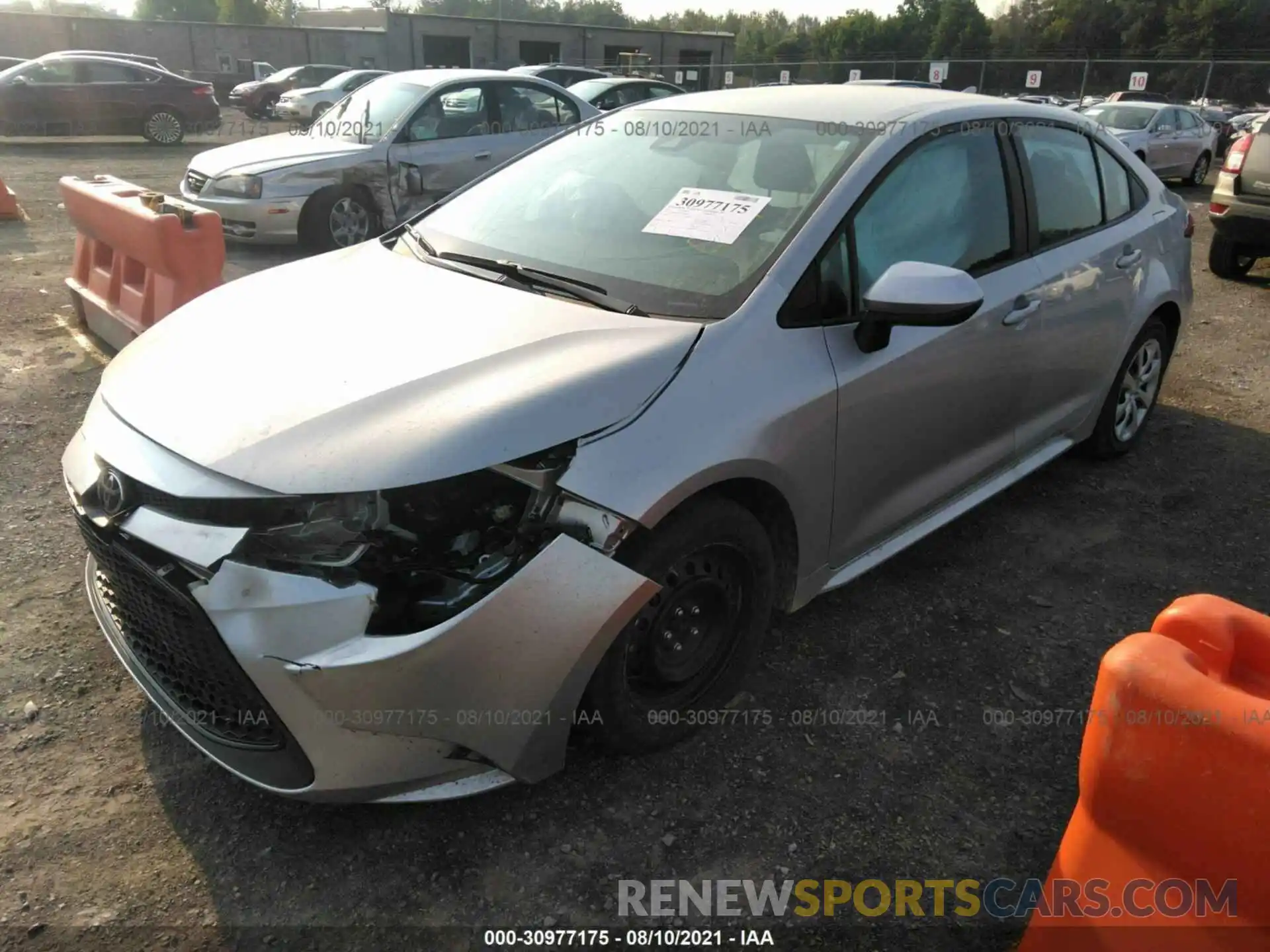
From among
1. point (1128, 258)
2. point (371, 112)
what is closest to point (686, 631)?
point (1128, 258)

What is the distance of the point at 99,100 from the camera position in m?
18.1

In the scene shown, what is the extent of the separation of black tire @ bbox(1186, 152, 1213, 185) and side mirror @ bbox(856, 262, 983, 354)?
55.6ft

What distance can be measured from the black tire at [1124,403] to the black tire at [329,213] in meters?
6.29

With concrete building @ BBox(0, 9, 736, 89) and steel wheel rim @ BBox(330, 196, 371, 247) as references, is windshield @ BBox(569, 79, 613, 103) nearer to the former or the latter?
steel wheel rim @ BBox(330, 196, 371, 247)

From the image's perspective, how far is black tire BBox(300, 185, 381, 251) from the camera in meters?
8.27

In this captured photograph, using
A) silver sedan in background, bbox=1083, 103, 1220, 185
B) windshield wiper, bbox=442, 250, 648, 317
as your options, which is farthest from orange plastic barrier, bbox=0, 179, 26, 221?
silver sedan in background, bbox=1083, 103, 1220, 185

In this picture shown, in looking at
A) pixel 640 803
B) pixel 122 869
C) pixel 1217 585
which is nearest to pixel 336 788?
pixel 122 869

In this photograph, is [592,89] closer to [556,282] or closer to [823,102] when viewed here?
[823,102]

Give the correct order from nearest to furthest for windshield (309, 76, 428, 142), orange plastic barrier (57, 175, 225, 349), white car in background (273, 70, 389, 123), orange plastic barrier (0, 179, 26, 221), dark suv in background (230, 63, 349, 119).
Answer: orange plastic barrier (57, 175, 225, 349) < windshield (309, 76, 428, 142) < orange plastic barrier (0, 179, 26, 221) < white car in background (273, 70, 389, 123) < dark suv in background (230, 63, 349, 119)

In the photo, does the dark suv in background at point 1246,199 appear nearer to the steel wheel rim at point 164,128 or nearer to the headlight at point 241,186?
the headlight at point 241,186

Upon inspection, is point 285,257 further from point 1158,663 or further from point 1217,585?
point 1158,663

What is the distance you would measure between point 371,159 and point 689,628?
23.5ft

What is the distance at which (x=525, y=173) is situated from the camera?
3510mm

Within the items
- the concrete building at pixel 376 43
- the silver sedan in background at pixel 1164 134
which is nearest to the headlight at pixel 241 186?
the silver sedan in background at pixel 1164 134
